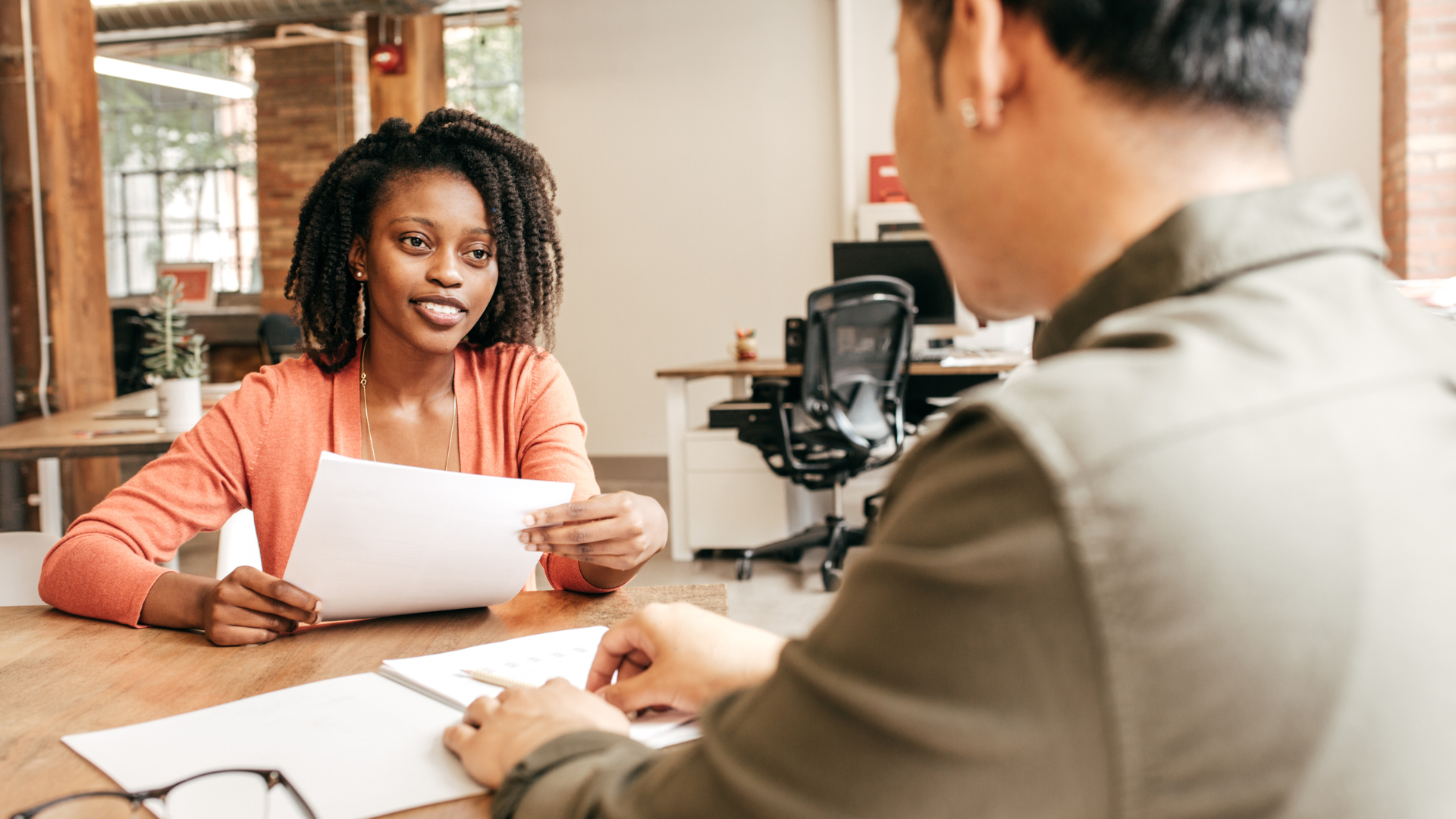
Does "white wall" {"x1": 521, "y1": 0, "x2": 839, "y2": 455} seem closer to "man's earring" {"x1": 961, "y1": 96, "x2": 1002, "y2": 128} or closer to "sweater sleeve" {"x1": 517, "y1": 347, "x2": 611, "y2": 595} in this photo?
"sweater sleeve" {"x1": 517, "y1": 347, "x2": 611, "y2": 595}

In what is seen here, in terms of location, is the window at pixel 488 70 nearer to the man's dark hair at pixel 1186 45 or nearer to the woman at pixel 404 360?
the woman at pixel 404 360

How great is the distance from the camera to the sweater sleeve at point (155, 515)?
42.4 inches

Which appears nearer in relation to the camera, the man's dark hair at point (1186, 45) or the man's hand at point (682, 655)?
the man's dark hair at point (1186, 45)

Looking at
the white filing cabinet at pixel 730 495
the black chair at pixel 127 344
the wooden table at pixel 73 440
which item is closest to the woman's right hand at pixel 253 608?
the wooden table at pixel 73 440

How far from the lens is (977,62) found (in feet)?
1.53

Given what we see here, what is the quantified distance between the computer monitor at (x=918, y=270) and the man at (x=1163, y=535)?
423cm

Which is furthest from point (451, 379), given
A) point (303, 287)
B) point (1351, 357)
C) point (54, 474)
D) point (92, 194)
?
point (92, 194)

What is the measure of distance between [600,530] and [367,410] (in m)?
0.59

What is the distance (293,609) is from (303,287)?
2.38 ft

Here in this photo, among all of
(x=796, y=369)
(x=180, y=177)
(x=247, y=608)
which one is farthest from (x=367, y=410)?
(x=180, y=177)

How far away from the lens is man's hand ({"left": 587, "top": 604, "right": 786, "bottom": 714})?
0.72 m

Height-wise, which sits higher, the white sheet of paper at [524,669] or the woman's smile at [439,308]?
the woman's smile at [439,308]

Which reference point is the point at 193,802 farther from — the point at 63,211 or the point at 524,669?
the point at 63,211

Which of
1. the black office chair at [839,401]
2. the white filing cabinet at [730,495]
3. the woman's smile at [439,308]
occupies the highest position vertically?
the woman's smile at [439,308]
